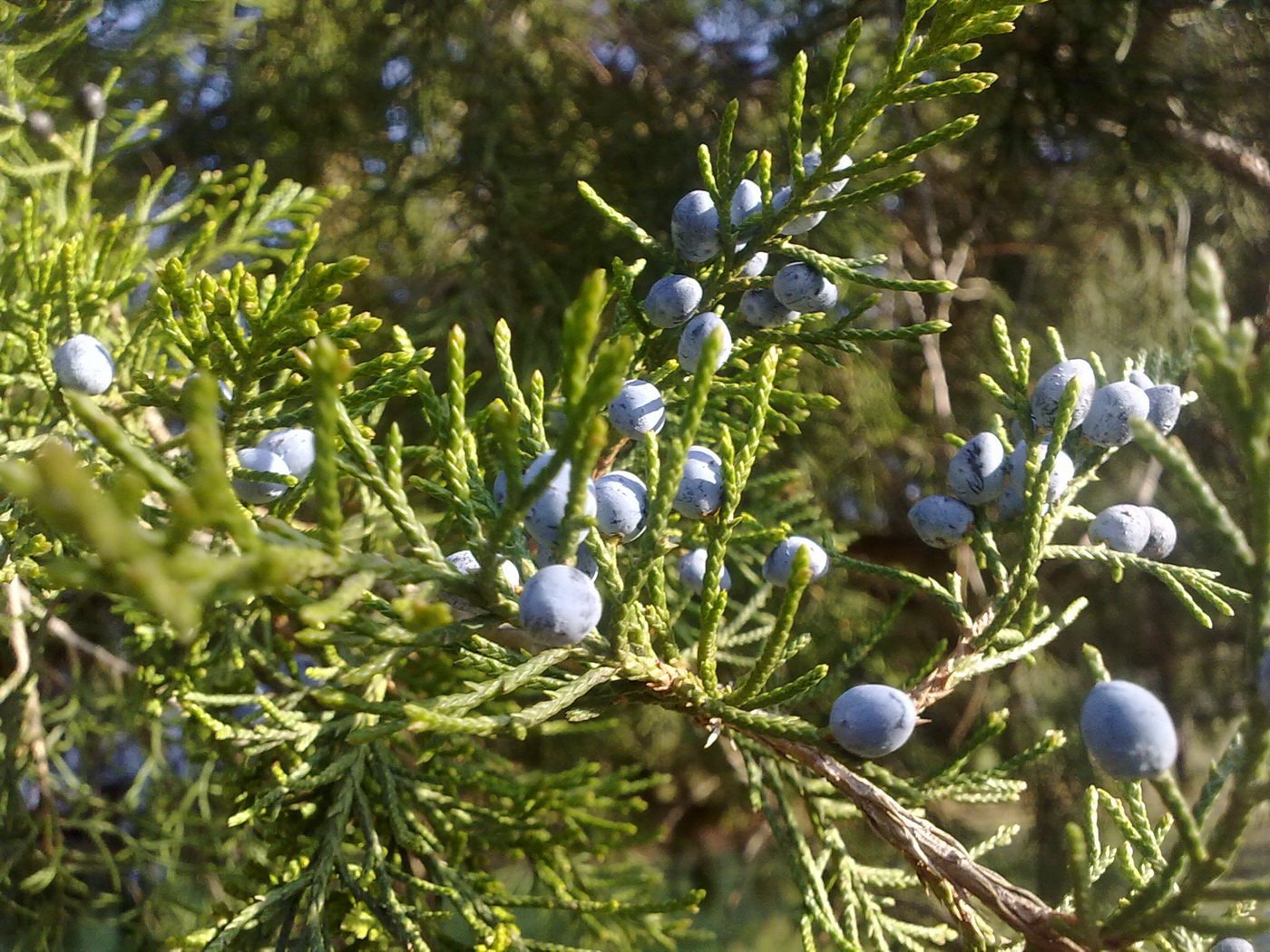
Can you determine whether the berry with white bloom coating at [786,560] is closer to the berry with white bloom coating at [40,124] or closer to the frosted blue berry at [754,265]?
the frosted blue berry at [754,265]

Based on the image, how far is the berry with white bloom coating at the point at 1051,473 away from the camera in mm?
940

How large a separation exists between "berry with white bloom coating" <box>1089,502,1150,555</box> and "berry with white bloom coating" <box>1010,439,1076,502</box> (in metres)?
0.05

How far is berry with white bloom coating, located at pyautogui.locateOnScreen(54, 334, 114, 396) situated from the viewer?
3.37ft

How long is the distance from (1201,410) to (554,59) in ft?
7.21

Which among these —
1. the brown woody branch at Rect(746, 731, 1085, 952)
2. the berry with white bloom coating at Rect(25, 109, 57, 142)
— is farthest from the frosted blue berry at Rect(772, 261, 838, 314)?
the berry with white bloom coating at Rect(25, 109, 57, 142)

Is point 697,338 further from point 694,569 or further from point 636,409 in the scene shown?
point 694,569

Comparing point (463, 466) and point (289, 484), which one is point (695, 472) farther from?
point (289, 484)

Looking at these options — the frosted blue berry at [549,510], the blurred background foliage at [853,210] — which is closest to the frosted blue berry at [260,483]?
the frosted blue berry at [549,510]

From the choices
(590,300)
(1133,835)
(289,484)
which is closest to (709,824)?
(1133,835)

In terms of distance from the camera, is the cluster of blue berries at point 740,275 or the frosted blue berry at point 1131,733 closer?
the frosted blue berry at point 1131,733

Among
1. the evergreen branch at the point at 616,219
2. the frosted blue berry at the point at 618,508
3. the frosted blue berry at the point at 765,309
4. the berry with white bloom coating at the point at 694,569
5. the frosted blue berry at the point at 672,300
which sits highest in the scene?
the evergreen branch at the point at 616,219

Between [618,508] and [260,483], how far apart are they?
39 cm

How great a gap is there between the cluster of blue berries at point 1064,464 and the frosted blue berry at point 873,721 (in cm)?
29

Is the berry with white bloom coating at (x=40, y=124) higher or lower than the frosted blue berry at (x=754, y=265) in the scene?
lower
